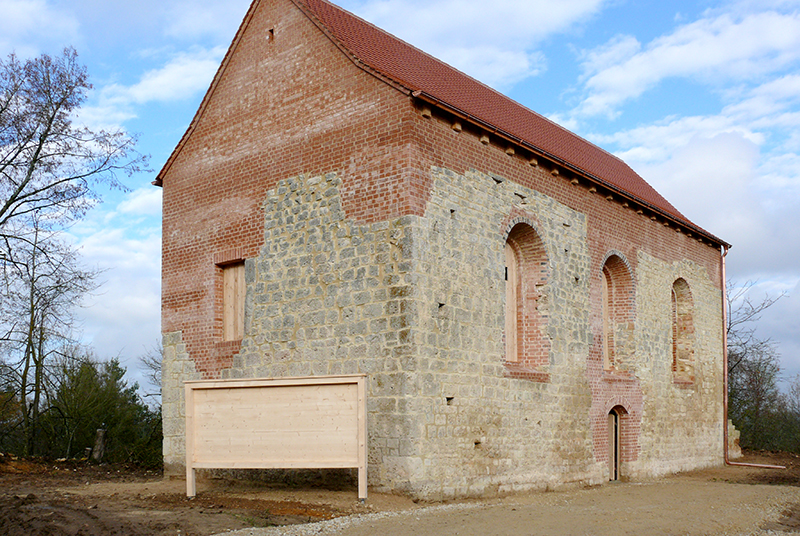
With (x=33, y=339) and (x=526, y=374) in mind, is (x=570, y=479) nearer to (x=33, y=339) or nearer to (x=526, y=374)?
(x=526, y=374)

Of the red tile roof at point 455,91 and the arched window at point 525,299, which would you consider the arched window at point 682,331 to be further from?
the arched window at point 525,299

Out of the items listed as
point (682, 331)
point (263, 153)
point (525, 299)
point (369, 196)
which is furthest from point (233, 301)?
point (682, 331)

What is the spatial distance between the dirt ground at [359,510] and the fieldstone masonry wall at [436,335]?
0.67 meters

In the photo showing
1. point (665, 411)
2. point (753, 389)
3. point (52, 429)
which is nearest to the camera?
point (665, 411)

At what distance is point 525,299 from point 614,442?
4819 millimetres

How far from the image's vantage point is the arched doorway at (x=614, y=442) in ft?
55.7

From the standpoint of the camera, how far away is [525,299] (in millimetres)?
14633

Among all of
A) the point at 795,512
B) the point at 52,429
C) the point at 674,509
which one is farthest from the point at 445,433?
the point at 52,429

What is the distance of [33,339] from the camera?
944 inches

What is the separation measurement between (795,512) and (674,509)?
213cm

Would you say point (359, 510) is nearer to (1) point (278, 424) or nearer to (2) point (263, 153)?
(1) point (278, 424)

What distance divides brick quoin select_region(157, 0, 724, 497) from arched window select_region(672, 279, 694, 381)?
2556mm

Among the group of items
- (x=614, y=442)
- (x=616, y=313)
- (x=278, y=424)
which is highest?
(x=616, y=313)

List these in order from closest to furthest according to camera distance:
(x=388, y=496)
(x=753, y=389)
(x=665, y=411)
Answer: (x=388, y=496) < (x=665, y=411) < (x=753, y=389)
